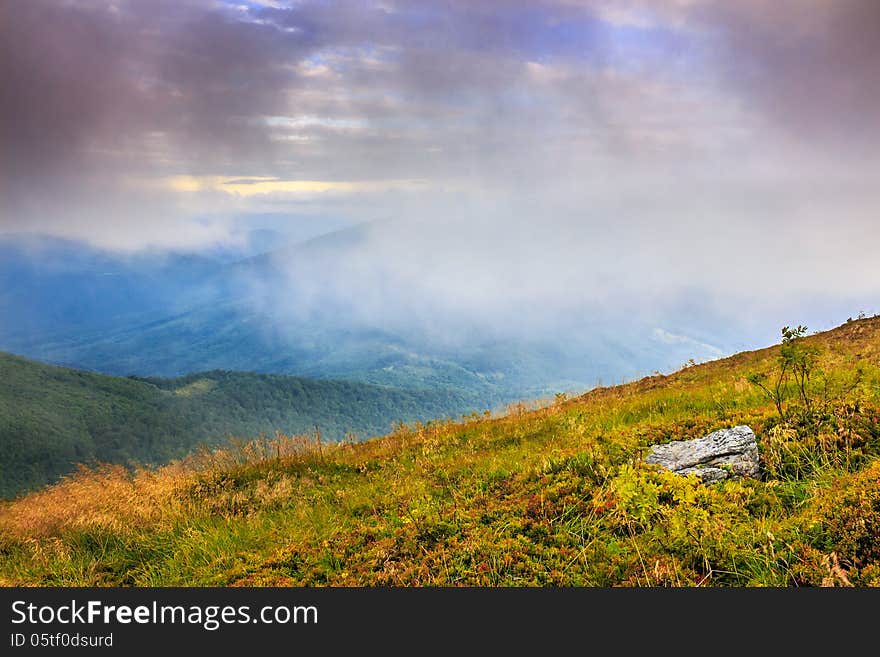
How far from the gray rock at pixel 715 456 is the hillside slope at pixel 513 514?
0.22 metres

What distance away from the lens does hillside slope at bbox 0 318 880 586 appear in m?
4.55

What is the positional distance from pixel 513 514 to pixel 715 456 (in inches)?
105

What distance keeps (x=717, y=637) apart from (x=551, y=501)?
267cm

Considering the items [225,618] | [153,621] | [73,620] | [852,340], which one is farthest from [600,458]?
[852,340]

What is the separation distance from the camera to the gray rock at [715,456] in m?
6.11

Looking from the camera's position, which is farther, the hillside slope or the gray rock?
the gray rock

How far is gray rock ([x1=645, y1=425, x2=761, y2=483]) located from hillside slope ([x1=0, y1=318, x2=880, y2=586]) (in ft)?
0.73

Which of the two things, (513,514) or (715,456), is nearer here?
(513,514)

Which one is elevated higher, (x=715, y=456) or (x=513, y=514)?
(x=715, y=456)

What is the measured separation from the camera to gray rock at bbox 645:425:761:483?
240 inches

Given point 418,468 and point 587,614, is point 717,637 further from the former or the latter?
point 418,468

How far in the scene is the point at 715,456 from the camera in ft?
21.2

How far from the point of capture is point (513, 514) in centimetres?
603

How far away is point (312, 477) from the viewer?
10.8 meters
